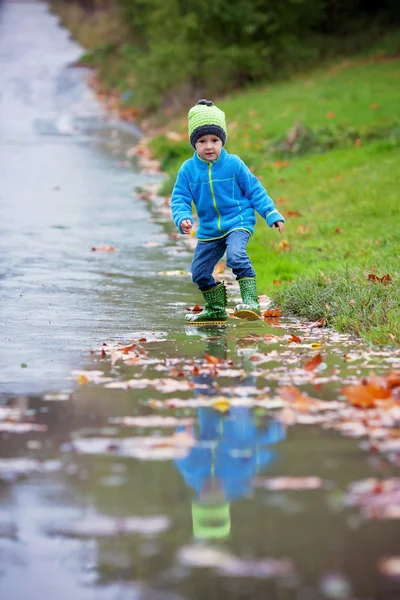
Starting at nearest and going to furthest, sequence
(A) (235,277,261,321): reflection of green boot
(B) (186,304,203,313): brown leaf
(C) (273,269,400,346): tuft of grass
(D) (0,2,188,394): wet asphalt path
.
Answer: (C) (273,269,400,346): tuft of grass, (D) (0,2,188,394): wet asphalt path, (A) (235,277,261,321): reflection of green boot, (B) (186,304,203,313): brown leaf

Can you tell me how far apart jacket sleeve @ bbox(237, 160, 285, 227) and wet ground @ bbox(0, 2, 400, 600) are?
79cm

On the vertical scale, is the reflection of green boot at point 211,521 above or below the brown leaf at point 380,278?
below

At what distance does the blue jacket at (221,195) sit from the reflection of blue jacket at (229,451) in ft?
9.73

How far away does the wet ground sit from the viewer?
11.2 ft

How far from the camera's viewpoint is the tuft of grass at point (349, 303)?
6.87 metres

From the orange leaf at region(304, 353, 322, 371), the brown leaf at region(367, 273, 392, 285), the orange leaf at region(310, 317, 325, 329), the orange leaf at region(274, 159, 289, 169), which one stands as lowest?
the orange leaf at region(304, 353, 322, 371)

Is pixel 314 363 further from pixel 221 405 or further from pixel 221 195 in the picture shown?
pixel 221 195

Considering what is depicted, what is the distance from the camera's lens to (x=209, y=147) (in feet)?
25.9

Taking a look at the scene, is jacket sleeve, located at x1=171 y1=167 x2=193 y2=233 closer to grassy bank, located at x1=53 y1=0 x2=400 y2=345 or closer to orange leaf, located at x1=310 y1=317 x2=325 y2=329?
grassy bank, located at x1=53 y1=0 x2=400 y2=345

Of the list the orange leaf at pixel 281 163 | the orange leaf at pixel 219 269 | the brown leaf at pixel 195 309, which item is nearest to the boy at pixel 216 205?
the brown leaf at pixel 195 309

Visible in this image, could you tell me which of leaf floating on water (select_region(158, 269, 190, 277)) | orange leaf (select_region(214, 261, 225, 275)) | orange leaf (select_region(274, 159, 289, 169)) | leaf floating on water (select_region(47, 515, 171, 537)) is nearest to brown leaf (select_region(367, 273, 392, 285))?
leaf floating on water (select_region(158, 269, 190, 277))

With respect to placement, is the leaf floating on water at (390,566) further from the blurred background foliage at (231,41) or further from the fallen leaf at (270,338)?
the blurred background foliage at (231,41)

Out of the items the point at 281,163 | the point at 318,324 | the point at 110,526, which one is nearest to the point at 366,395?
the point at 110,526

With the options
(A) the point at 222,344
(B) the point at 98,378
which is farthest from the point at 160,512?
(A) the point at 222,344
